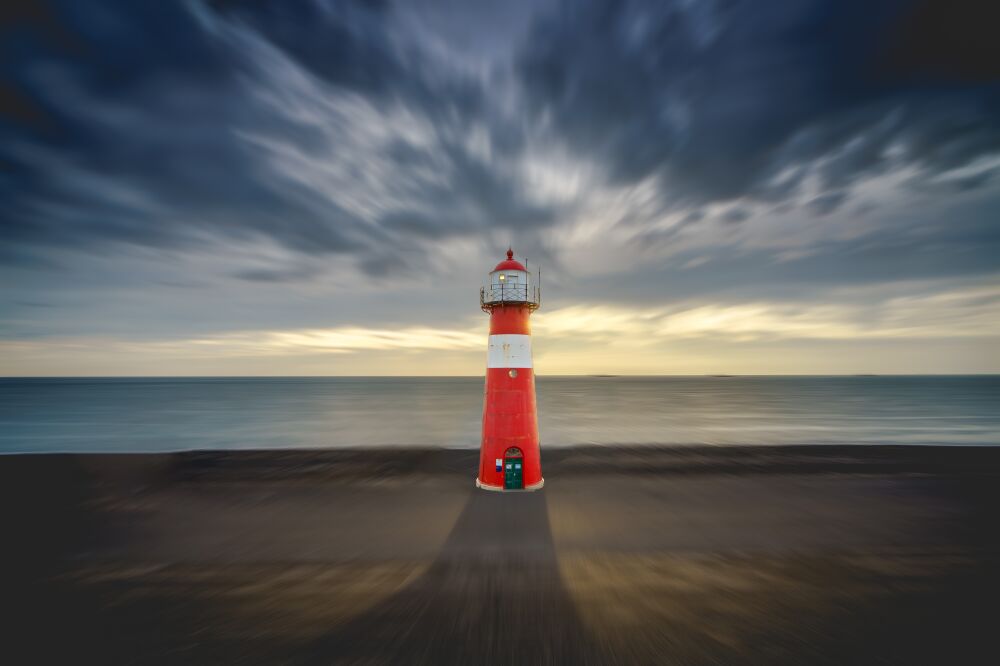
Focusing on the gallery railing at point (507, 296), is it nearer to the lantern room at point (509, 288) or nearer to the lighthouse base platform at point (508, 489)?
the lantern room at point (509, 288)

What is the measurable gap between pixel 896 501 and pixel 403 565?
624 inches

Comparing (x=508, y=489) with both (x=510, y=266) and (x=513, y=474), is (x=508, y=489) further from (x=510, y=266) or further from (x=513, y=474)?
(x=510, y=266)

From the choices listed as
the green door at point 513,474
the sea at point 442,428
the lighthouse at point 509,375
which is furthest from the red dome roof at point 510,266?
the sea at point 442,428

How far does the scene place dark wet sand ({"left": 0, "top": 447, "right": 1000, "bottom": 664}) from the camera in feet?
21.5

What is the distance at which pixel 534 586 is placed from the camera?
26.9ft

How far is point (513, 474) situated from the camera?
13.4m

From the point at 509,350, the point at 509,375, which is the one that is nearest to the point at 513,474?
the point at 509,375

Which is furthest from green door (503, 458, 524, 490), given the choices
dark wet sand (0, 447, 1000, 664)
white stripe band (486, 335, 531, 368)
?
white stripe band (486, 335, 531, 368)

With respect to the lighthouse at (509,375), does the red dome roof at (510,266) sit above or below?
above

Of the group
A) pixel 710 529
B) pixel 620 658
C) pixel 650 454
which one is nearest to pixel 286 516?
pixel 620 658

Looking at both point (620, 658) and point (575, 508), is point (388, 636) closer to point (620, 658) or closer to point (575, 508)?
point (620, 658)

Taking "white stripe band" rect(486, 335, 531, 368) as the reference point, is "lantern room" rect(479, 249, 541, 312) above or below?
above

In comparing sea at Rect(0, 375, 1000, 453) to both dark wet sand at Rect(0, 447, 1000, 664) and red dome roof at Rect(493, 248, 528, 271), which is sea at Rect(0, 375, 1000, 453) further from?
red dome roof at Rect(493, 248, 528, 271)

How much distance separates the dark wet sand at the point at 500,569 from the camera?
21.5ft
